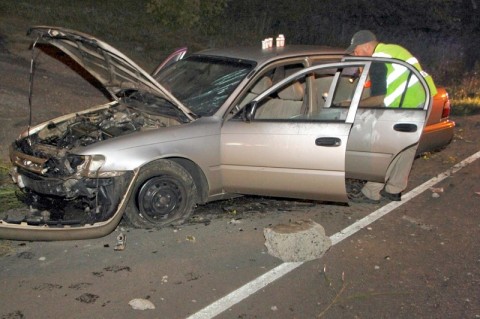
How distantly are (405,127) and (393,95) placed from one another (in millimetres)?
446

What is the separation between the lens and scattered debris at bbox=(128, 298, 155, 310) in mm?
3822

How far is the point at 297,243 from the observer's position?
15.3 feet

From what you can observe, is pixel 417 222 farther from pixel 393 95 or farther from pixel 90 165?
pixel 90 165

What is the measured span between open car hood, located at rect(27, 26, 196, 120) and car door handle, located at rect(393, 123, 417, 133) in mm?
2020

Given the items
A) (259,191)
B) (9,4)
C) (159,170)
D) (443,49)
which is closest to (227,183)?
(259,191)

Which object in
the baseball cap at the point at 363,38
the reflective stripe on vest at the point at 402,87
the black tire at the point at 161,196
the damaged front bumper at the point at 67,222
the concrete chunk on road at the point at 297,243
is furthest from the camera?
the baseball cap at the point at 363,38

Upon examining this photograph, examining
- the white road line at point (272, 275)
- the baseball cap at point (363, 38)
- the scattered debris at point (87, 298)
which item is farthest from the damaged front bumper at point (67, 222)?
the baseball cap at point (363, 38)

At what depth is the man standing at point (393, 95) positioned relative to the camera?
5656 mm

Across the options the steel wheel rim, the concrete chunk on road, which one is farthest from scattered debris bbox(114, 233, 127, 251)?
the concrete chunk on road

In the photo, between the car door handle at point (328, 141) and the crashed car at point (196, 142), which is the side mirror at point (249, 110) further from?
the car door handle at point (328, 141)

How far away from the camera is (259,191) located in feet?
17.5

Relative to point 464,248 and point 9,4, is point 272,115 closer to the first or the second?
point 464,248

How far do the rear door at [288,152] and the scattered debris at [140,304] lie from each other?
1699mm

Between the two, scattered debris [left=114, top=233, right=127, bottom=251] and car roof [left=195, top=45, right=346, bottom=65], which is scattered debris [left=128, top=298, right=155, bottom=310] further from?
car roof [left=195, top=45, right=346, bottom=65]
